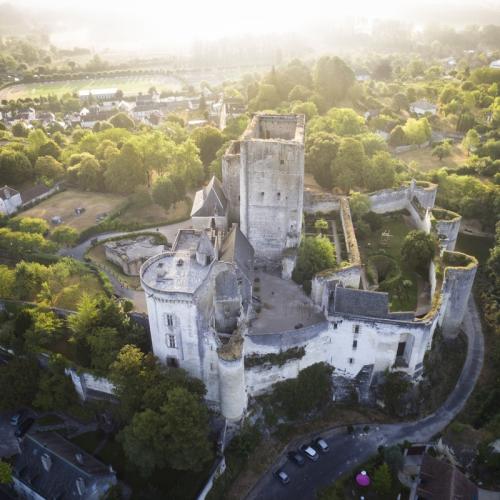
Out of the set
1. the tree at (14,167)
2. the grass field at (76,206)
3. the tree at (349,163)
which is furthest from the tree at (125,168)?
the tree at (349,163)

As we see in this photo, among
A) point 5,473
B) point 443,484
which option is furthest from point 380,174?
point 5,473

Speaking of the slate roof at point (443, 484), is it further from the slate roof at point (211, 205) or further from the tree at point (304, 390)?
the slate roof at point (211, 205)

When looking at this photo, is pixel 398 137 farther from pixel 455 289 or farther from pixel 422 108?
pixel 455 289

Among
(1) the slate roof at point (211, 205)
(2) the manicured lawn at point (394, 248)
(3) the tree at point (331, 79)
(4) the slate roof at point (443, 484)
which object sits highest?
(3) the tree at point (331, 79)

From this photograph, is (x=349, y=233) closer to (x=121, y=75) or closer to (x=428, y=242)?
(x=428, y=242)

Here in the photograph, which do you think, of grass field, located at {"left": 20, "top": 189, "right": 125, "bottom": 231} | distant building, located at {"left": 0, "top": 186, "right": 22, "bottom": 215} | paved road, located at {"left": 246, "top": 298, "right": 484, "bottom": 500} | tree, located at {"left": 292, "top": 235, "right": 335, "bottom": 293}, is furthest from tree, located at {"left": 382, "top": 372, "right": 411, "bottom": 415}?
distant building, located at {"left": 0, "top": 186, "right": 22, "bottom": 215}
